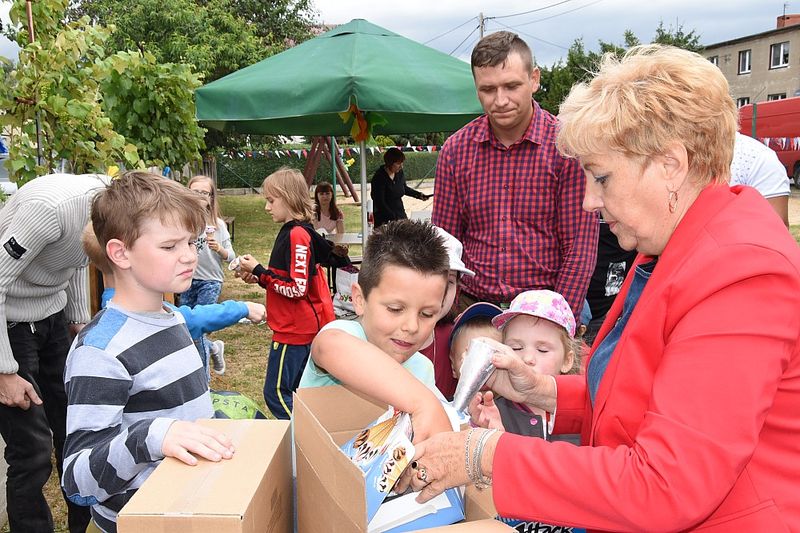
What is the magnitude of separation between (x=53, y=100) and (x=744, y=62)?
45.0 metres

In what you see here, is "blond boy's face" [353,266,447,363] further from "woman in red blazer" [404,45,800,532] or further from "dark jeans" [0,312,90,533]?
"dark jeans" [0,312,90,533]

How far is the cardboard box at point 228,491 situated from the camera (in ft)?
3.49

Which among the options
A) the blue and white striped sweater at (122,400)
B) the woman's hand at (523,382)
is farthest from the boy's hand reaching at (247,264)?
the woman's hand at (523,382)

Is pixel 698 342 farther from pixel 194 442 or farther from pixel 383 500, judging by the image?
pixel 194 442

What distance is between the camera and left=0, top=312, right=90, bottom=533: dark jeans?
9.18ft

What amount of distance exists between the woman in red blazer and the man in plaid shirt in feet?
5.27

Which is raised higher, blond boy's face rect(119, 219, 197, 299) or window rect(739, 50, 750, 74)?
window rect(739, 50, 750, 74)

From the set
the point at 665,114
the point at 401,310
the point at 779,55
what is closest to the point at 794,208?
the point at 401,310

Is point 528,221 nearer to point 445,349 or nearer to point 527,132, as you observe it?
point 527,132

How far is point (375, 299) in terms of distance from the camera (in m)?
1.90

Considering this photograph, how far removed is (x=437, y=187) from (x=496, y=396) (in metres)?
1.40

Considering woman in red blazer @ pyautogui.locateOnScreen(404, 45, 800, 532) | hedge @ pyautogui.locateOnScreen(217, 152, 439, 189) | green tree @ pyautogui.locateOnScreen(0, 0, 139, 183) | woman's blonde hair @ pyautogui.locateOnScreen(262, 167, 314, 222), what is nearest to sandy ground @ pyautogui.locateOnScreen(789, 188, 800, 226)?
hedge @ pyautogui.locateOnScreen(217, 152, 439, 189)

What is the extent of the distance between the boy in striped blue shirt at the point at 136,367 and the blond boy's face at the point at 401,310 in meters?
0.52

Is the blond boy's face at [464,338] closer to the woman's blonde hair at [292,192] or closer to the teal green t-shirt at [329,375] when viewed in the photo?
the teal green t-shirt at [329,375]
